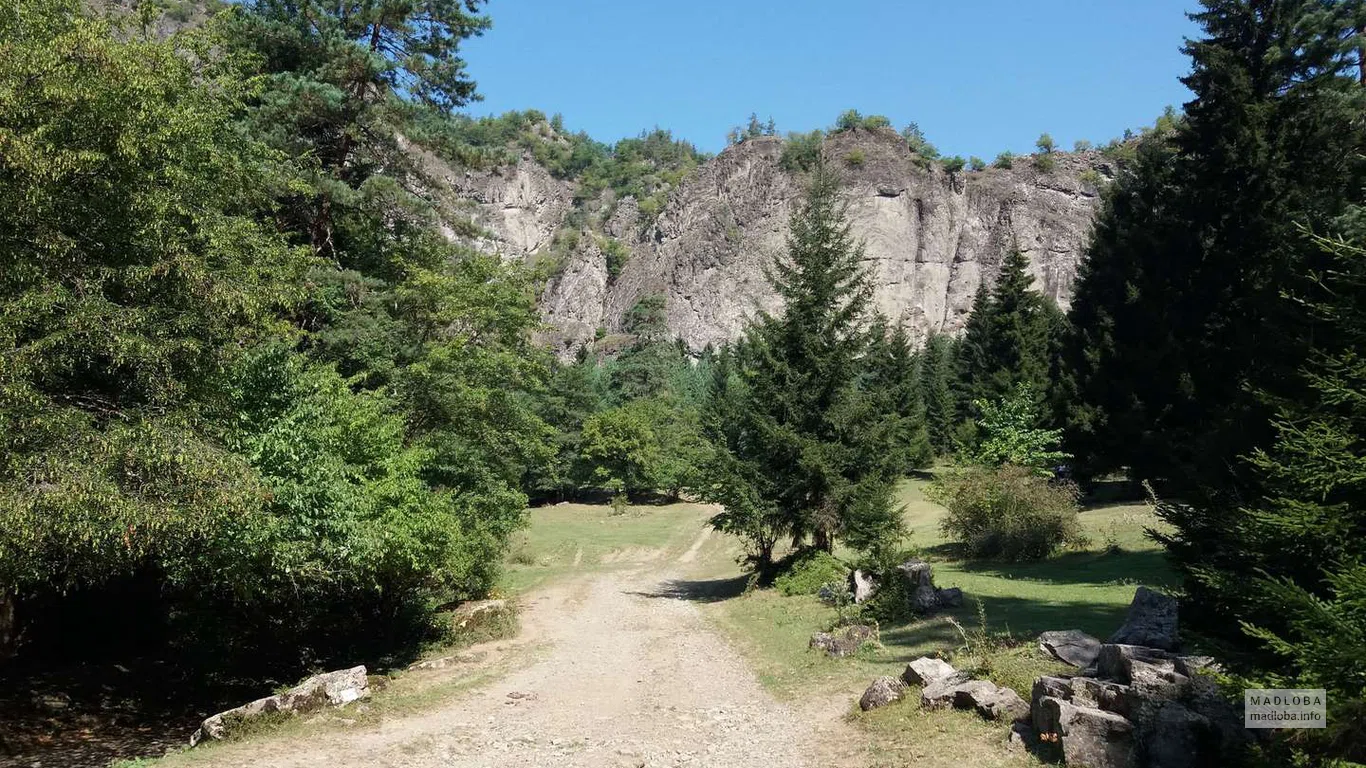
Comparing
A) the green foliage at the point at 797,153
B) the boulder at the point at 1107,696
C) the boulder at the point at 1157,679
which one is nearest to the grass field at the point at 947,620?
the boulder at the point at 1107,696

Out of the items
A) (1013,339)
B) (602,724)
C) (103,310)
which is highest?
(1013,339)

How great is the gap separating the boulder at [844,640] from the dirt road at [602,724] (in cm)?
138

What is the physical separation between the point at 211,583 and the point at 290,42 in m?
13.7

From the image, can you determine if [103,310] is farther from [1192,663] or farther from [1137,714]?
[1192,663]

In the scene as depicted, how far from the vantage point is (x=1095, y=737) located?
706 centimetres

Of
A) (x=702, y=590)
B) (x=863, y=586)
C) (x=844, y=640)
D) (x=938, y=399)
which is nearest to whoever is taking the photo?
(x=844, y=640)

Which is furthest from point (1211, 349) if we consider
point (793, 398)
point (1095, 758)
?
point (1095, 758)

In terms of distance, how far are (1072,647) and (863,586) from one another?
645 cm

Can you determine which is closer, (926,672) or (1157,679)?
(1157,679)

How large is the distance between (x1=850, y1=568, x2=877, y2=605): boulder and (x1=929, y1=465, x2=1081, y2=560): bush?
7447mm

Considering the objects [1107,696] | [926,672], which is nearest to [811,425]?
[926,672]

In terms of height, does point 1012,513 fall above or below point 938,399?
below

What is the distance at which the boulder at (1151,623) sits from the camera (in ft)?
28.7

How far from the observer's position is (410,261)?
20906 mm
